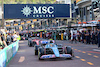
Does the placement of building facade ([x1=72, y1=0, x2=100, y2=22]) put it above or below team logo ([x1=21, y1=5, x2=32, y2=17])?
above

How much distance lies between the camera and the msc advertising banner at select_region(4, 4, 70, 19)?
39.7 metres

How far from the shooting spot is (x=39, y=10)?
3997 centimetres

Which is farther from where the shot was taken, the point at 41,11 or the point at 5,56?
the point at 41,11

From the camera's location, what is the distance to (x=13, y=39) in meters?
29.4

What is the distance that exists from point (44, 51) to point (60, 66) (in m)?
3.55

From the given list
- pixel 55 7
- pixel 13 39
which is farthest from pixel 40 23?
pixel 13 39

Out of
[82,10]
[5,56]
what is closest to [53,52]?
[5,56]

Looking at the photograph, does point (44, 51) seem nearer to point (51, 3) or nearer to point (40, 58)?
point (40, 58)

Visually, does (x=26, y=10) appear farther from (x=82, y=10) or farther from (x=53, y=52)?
(x=53, y=52)

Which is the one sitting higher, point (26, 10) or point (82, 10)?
point (82, 10)

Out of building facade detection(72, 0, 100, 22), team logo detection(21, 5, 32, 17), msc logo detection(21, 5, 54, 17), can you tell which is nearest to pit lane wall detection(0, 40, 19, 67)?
team logo detection(21, 5, 32, 17)

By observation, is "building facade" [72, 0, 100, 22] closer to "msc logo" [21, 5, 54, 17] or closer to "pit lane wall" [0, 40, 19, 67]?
"msc logo" [21, 5, 54, 17]

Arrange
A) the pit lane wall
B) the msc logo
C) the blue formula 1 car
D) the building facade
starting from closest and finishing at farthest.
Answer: the pit lane wall → the blue formula 1 car → the msc logo → the building facade

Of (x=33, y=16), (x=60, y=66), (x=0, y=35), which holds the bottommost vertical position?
(x=60, y=66)
